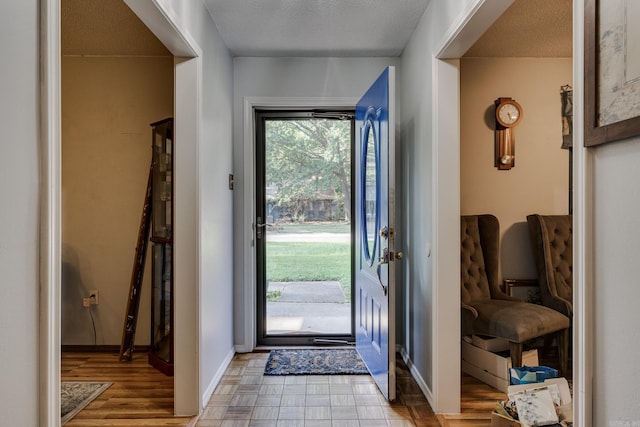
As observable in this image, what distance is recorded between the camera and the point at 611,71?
3.60 ft

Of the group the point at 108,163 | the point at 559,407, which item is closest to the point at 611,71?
the point at 559,407

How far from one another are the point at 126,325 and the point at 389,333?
217 cm

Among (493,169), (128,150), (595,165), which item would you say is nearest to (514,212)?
(493,169)

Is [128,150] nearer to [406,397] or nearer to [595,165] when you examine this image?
[406,397]

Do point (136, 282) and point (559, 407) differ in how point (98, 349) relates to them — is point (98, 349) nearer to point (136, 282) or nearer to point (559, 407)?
point (136, 282)

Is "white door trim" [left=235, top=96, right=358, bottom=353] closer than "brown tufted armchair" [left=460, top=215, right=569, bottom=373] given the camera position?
No

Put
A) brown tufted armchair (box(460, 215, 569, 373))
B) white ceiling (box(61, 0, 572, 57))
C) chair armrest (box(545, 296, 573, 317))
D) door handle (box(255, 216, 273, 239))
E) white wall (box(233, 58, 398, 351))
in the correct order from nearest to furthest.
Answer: white ceiling (box(61, 0, 572, 57)), brown tufted armchair (box(460, 215, 569, 373)), chair armrest (box(545, 296, 573, 317)), white wall (box(233, 58, 398, 351)), door handle (box(255, 216, 273, 239))

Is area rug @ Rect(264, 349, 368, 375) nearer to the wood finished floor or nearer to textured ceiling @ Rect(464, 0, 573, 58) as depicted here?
the wood finished floor

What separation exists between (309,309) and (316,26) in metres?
2.39

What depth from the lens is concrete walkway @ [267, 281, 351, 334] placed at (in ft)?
13.1

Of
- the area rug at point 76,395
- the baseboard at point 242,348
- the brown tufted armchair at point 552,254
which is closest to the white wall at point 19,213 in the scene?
the area rug at point 76,395

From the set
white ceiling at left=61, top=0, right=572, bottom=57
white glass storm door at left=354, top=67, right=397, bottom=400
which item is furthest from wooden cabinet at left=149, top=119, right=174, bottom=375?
white glass storm door at left=354, top=67, right=397, bottom=400

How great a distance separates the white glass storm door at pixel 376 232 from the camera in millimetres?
2725

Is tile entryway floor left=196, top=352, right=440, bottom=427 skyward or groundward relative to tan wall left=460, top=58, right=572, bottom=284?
groundward
